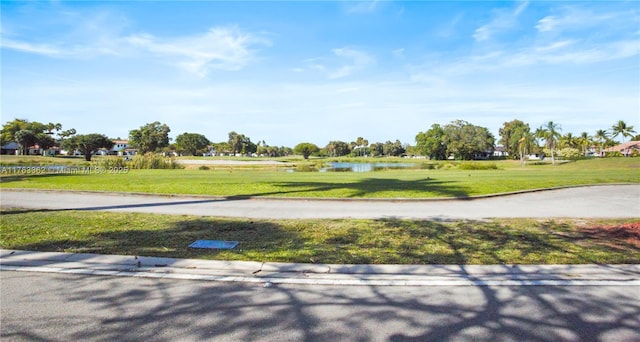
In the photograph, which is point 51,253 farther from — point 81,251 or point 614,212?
point 614,212

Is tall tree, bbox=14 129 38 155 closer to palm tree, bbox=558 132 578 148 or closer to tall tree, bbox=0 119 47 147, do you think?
tall tree, bbox=0 119 47 147

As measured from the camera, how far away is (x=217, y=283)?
4.95 m

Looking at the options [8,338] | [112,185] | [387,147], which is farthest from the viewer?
[387,147]

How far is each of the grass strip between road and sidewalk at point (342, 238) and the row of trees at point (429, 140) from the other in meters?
73.5

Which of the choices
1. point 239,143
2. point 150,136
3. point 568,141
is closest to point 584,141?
point 568,141

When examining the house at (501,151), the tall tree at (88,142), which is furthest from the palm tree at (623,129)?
the tall tree at (88,142)

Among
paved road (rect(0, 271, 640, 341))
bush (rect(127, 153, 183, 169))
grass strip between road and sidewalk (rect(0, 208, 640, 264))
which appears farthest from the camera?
bush (rect(127, 153, 183, 169))

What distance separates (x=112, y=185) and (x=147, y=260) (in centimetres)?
1404

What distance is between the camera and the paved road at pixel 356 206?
424 inches

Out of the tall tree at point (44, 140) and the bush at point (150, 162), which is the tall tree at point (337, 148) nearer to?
the tall tree at point (44, 140)

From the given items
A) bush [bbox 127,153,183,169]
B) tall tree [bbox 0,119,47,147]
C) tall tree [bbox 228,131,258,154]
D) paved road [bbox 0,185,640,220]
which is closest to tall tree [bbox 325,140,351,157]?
tall tree [bbox 228,131,258,154]

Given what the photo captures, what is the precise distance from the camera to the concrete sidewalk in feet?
16.4

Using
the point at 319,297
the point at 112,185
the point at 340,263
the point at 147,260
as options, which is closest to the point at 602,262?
the point at 340,263

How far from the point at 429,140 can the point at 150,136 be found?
84643mm
